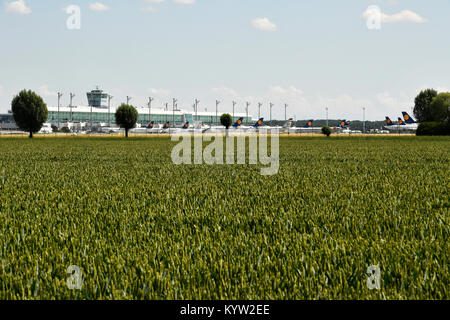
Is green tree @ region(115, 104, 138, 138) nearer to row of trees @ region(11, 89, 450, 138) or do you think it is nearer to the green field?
row of trees @ region(11, 89, 450, 138)

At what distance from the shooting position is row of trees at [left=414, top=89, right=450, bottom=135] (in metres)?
69.9

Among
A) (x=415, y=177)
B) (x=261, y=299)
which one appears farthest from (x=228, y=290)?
(x=415, y=177)

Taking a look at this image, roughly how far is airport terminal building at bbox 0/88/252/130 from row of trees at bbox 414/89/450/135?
6584 cm

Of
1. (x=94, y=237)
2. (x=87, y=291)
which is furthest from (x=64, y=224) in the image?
(x=87, y=291)

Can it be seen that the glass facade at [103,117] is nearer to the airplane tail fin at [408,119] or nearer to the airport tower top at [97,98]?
the airport tower top at [97,98]

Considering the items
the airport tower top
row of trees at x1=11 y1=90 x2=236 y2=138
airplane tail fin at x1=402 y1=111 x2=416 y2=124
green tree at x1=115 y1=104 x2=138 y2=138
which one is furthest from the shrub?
the airport tower top

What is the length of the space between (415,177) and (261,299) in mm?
10521

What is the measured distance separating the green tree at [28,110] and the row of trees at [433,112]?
197 feet

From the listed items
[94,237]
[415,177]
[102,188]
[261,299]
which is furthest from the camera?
[415,177]

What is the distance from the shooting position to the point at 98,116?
15038 cm

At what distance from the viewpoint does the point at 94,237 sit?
5414 millimetres

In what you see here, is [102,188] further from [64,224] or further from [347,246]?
[347,246]
